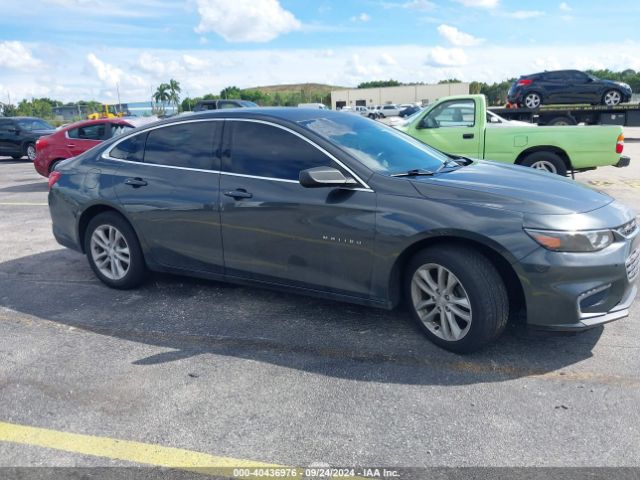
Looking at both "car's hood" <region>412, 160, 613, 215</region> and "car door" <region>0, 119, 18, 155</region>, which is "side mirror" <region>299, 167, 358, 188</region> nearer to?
"car's hood" <region>412, 160, 613, 215</region>

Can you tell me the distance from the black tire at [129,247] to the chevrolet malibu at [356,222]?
0.04 ft

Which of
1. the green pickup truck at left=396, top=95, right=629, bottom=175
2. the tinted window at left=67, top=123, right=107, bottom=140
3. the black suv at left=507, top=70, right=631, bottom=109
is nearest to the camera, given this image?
the green pickup truck at left=396, top=95, right=629, bottom=175

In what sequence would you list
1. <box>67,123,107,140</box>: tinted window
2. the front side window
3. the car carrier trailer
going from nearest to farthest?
the front side window < <box>67,123,107,140</box>: tinted window < the car carrier trailer

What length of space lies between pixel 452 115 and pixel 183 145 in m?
6.16

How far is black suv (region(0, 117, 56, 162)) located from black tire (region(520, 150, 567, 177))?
16.9 metres

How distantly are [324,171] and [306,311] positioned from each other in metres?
1.31

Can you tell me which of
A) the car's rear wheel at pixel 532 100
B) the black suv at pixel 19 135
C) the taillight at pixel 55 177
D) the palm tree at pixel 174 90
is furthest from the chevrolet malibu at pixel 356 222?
the palm tree at pixel 174 90

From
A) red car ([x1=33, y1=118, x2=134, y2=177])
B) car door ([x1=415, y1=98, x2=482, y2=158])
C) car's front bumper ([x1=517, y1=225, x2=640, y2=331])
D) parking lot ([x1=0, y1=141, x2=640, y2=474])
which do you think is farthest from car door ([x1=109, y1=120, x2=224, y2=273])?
red car ([x1=33, y1=118, x2=134, y2=177])

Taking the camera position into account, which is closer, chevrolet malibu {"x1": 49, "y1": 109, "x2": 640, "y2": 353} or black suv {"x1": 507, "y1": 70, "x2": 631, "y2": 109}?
chevrolet malibu {"x1": 49, "y1": 109, "x2": 640, "y2": 353}

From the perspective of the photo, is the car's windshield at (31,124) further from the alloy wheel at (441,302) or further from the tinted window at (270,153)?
the alloy wheel at (441,302)

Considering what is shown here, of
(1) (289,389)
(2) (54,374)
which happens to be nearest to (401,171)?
(1) (289,389)

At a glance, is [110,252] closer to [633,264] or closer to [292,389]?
[292,389]

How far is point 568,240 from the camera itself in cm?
340

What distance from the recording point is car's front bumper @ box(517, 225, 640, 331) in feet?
11.1
